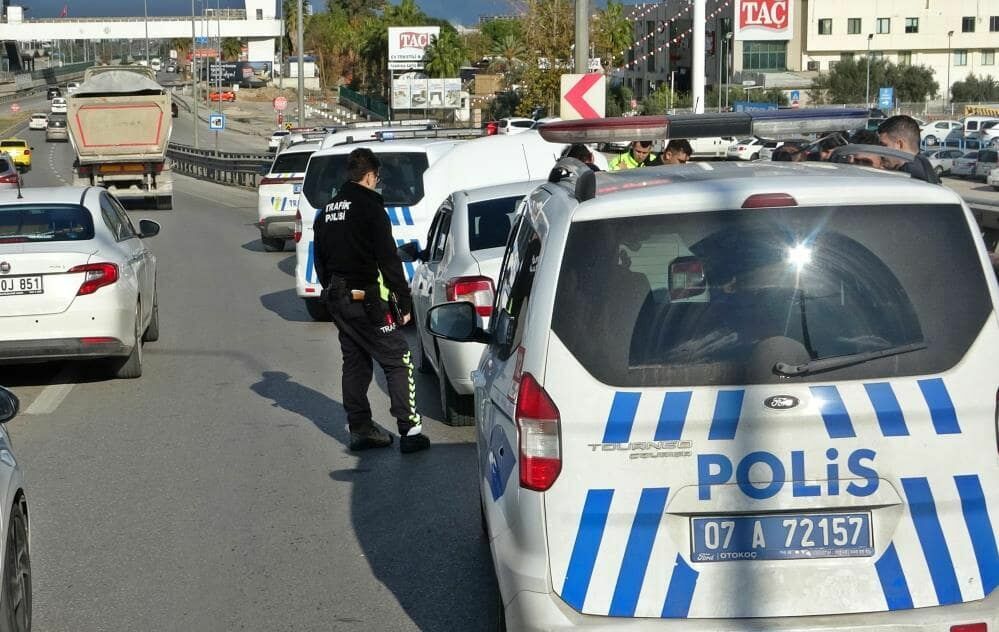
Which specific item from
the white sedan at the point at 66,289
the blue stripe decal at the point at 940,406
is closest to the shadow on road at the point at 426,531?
the blue stripe decal at the point at 940,406

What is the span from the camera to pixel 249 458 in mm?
9117

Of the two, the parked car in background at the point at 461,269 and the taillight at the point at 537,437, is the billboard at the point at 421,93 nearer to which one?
the parked car in background at the point at 461,269

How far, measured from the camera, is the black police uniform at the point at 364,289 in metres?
8.80

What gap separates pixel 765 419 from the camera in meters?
4.03

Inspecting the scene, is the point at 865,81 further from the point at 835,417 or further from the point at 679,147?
the point at 835,417

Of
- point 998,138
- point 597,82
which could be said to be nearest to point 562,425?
point 597,82

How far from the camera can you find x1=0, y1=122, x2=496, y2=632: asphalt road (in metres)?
6.14

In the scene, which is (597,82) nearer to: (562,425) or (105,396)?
(105,396)

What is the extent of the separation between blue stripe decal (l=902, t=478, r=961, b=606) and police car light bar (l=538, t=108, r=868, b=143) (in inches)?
69.5

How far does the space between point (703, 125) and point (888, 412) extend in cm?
167

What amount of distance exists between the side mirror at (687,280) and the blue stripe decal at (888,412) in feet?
1.88

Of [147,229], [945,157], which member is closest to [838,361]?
[147,229]

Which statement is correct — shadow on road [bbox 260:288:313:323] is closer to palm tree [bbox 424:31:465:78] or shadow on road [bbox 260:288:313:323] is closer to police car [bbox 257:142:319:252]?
police car [bbox 257:142:319:252]

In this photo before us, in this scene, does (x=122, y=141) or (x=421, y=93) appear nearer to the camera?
(x=122, y=141)
